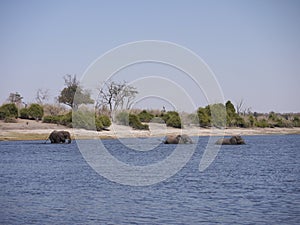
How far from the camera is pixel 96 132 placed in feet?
335

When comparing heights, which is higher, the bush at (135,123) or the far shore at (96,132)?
the bush at (135,123)

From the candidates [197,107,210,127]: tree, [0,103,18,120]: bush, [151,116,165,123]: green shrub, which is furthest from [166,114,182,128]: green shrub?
[0,103,18,120]: bush

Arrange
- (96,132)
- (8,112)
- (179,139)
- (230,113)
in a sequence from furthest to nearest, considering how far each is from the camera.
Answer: (230,113) < (8,112) < (96,132) < (179,139)

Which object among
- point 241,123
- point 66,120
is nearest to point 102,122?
point 66,120

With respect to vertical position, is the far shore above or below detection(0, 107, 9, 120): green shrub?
below

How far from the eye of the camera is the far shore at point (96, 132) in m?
95.2

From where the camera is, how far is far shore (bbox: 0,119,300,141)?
9521 cm

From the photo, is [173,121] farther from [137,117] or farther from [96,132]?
[96,132]

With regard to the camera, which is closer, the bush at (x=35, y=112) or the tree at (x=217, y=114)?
the bush at (x=35, y=112)

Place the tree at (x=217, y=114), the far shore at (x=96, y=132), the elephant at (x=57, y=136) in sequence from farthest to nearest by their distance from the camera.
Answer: the tree at (x=217, y=114)
the far shore at (x=96, y=132)
the elephant at (x=57, y=136)

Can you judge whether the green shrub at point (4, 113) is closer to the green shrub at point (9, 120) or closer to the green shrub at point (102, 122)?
the green shrub at point (9, 120)

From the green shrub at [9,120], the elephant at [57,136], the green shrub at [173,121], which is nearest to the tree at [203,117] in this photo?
the green shrub at [173,121]

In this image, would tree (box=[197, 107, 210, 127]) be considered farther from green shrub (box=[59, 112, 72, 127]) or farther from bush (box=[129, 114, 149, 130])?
green shrub (box=[59, 112, 72, 127])

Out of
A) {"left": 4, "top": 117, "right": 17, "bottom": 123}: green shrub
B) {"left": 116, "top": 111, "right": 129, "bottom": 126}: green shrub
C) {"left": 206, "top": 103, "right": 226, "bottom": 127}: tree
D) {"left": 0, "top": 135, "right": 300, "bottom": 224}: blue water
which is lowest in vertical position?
{"left": 0, "top": 135, "right": 300, "bottom": 224}: blue water
